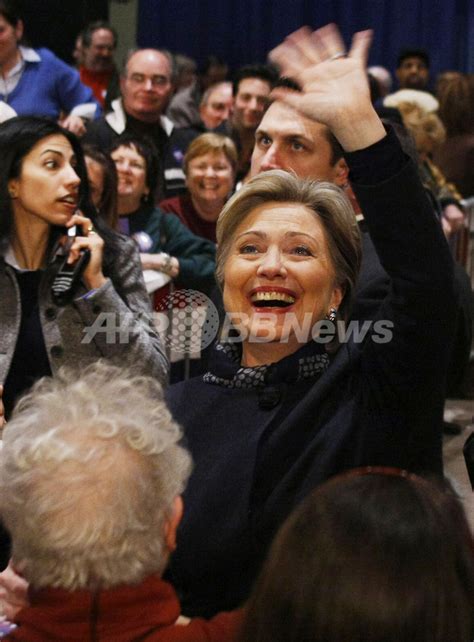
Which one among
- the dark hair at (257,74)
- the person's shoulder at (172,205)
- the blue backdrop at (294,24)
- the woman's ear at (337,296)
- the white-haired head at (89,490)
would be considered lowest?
the person's shoulder at (172,205)

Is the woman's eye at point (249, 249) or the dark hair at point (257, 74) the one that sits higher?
the dark hair at point (257, 74)

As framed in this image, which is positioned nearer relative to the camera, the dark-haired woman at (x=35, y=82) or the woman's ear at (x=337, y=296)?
the woman's ear at (x=337, y=296)

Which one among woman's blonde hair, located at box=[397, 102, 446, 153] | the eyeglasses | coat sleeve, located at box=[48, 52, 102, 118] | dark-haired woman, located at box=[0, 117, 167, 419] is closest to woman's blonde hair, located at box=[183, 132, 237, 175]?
the eyeglasses

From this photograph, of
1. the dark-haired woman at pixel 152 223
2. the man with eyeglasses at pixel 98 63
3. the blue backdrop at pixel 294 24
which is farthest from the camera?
the blue backdrop at pixel 294 24

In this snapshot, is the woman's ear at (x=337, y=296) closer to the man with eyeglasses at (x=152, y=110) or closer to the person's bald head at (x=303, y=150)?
the person's bald head at (x=303, y=150)

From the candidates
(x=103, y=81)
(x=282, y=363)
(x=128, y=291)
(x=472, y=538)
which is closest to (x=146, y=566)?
(x=472, y=538)

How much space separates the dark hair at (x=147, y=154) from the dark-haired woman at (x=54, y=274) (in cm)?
136

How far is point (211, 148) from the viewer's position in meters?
5.38

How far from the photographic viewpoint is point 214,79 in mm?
A: 10953

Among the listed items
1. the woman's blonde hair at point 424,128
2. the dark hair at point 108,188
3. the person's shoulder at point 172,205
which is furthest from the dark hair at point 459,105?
the dark hair at point 108,188

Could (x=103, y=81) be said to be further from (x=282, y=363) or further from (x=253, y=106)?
(x=282, y=363)

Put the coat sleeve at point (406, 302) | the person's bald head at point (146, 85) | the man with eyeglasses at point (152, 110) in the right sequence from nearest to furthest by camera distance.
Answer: the coat sleeve at point (406, 302), the man with eyeglasses at point (152, 110), the person's bald head at point (146, 85)

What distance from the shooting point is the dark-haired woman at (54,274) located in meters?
3.28

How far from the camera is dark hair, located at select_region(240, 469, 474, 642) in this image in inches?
47.6
